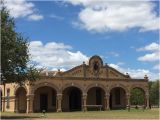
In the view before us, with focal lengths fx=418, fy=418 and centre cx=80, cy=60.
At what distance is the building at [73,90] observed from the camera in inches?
2172

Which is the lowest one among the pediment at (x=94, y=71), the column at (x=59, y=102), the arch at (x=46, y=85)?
the column at (x=59, y=102)

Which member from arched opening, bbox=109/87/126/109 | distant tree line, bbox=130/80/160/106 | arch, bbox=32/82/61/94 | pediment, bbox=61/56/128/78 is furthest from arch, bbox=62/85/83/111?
distant tree line, bbox=130/80/160/106

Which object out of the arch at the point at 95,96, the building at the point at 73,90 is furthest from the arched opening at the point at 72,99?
the arch at the point at 95,96

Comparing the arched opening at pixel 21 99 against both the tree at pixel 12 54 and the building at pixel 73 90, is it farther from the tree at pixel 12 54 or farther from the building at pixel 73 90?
the tree at pixel 12 54

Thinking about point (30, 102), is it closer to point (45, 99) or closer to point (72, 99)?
point (45, 99)

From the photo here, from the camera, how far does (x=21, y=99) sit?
5816 cm

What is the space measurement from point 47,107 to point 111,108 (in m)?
10.3

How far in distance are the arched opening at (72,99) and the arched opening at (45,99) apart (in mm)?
1561

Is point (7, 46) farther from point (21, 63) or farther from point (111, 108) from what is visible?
point (111, 108)

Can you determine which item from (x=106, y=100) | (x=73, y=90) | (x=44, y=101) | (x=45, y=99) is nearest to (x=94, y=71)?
(x=73, y=90)

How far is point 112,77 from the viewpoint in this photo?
200 ft

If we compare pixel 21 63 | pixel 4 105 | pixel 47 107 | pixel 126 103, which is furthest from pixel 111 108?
pixel 21 63

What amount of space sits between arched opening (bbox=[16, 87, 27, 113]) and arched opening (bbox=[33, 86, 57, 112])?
1.66 metres

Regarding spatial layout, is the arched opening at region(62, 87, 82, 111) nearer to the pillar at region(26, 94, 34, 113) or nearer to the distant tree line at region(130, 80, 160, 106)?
the pillar at region(26, 94, 34, 113)
